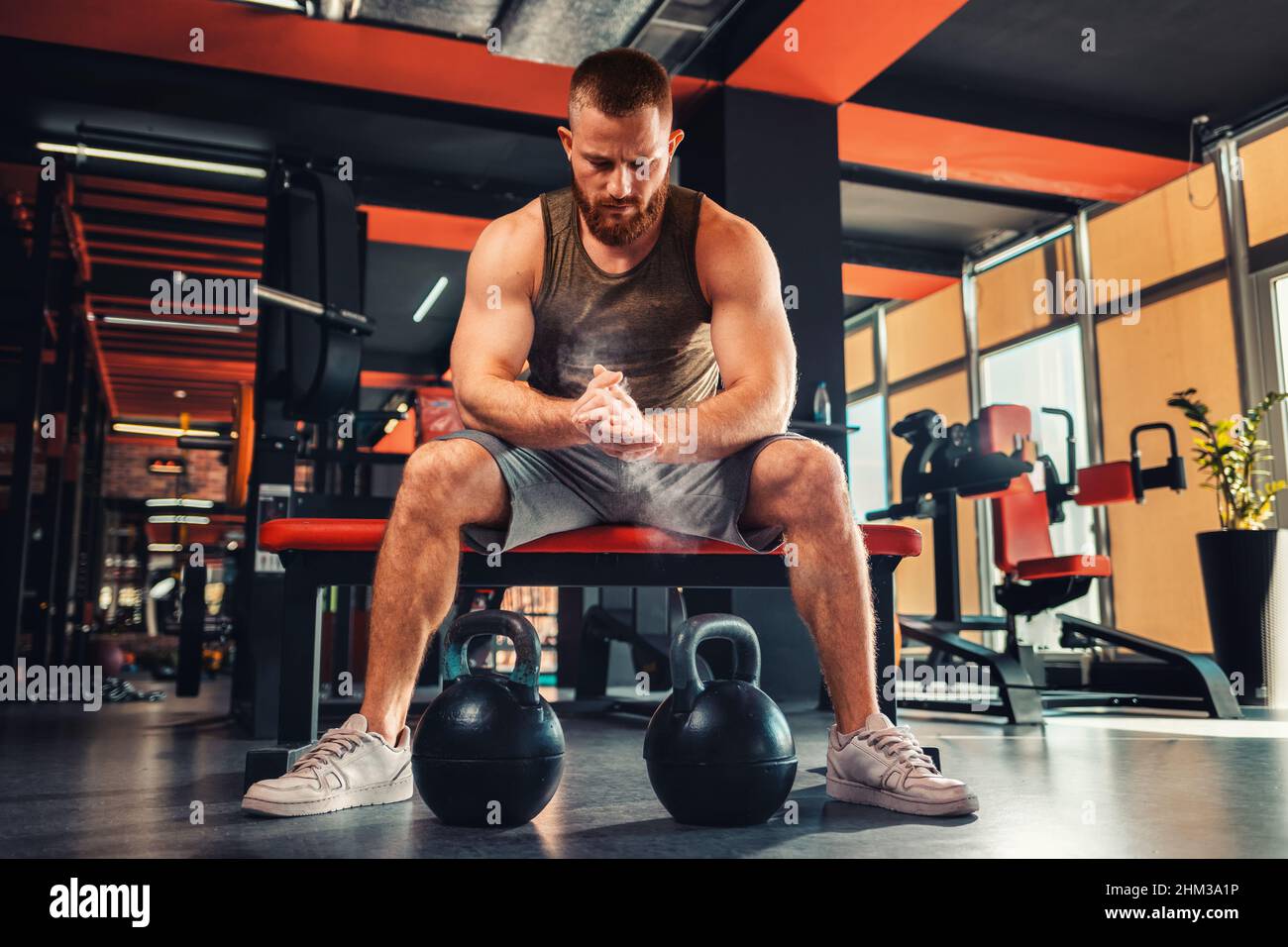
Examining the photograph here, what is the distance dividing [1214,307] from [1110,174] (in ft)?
3.10

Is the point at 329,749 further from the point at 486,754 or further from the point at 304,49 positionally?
the point at 304,49

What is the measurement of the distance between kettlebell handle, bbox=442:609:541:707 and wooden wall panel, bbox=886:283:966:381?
6.75 metres

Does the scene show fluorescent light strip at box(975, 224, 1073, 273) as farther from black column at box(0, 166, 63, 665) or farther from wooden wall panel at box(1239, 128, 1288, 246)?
black column at box(0, 166, 63, 665)

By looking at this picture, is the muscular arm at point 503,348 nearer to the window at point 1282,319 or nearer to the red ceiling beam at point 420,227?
the red ceiling beam at point 420,227

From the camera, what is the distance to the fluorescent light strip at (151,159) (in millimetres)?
5062

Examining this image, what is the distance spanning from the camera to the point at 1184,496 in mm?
5816

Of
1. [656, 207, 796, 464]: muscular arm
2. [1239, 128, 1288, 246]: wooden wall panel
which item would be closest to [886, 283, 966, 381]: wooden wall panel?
[1239, 128, 1288, 246]: wooden wall panel


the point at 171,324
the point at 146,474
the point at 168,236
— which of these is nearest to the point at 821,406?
the point at 168,236

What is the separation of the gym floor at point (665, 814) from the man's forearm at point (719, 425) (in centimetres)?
58

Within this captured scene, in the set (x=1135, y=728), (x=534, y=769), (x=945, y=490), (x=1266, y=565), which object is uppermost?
(x=945, y=490)

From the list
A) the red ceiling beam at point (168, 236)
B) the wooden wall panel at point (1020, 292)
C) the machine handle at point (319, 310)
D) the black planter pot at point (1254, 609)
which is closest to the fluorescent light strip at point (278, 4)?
the machine handle at point (319, 310)
